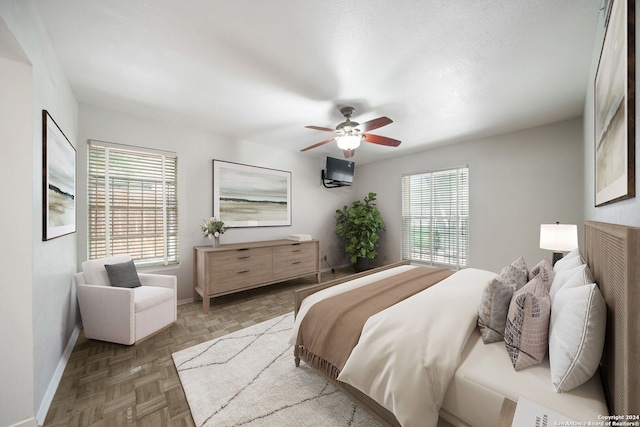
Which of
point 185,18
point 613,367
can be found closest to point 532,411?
point 613,367

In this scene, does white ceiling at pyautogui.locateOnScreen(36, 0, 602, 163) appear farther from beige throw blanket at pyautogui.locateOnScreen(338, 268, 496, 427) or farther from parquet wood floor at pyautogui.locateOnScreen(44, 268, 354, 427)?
parquet wood floor at pyautogui.locateOnScreen(44, 268, 354, 427)

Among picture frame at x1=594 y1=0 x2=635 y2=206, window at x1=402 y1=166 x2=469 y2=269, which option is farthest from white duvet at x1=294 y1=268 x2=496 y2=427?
window at x1=402 y1=166 x2=469 y2=269

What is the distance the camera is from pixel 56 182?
1.86 meters

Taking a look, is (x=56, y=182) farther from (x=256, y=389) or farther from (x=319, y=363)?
(x=319, y=363)

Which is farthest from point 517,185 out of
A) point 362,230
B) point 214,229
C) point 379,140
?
point 214,229

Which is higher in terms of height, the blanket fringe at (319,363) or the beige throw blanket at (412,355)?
the beige throw blanket at (412,355)

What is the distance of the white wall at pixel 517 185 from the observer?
3150mm

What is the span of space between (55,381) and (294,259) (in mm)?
2750

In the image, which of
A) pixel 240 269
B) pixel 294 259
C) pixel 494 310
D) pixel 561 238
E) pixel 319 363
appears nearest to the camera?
pixel 494 310

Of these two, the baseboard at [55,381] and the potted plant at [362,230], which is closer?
the baseboard at [55,381]

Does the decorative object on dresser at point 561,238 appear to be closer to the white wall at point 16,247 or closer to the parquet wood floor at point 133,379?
the parquet wood floor at point 133,379

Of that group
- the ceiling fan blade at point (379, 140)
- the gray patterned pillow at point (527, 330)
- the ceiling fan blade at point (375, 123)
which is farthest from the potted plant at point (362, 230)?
the gray patterned pillow at point (527, 330)

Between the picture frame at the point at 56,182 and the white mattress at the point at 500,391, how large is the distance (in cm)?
262

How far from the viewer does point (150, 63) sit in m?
1.96
